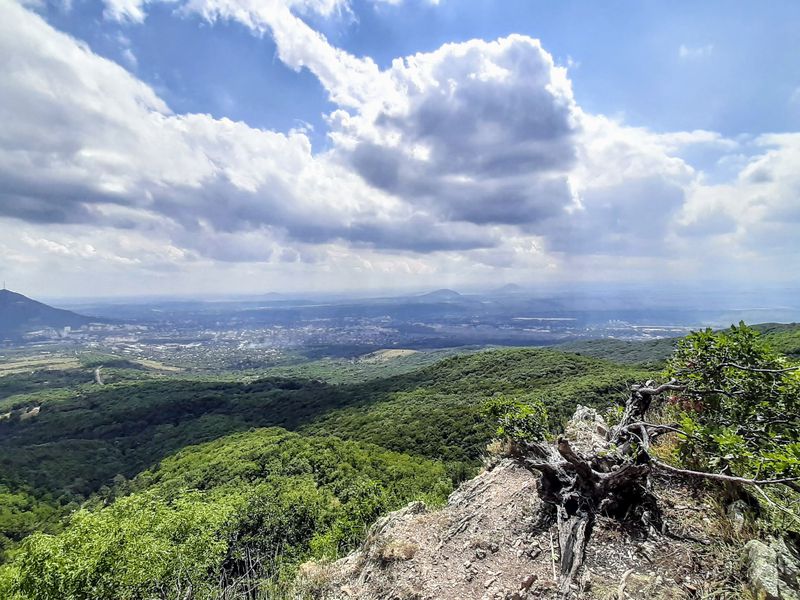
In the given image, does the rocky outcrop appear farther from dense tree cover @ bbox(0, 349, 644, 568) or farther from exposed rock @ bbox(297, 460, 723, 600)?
dense tree cover @ bbox(0, 349, 644, 568)

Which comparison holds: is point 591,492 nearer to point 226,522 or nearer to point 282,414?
point 226,522

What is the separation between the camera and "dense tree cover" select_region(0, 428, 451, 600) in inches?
504

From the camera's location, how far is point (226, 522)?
22.2 m

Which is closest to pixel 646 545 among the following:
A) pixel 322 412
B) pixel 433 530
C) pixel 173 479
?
pixel 433 530

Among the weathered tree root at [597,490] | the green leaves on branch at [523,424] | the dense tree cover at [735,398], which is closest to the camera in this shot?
the dense tree cover at [735,398]

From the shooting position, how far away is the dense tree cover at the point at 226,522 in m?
12.8

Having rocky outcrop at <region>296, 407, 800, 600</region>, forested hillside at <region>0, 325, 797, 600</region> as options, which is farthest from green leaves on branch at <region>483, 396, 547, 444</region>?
rocky outcrop at <region>296, 407, 800, 600</region>

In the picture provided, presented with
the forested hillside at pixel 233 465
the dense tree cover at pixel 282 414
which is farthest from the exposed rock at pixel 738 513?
the dense tree cover at pixel 282 414

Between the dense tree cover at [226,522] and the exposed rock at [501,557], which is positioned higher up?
the exposed rock at [501,557]

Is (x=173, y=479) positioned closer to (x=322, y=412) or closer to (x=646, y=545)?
(x=322, y=412)

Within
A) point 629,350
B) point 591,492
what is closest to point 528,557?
point 591,492

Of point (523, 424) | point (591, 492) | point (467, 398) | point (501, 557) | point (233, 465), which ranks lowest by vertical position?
point (233, 465)

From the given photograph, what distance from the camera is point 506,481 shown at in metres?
8.98

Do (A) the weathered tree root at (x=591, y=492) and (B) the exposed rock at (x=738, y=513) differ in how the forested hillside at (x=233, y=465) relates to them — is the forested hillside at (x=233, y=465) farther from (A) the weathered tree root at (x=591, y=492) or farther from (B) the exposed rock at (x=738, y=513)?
(A) the weathered tree root at (x=591, y=492)
